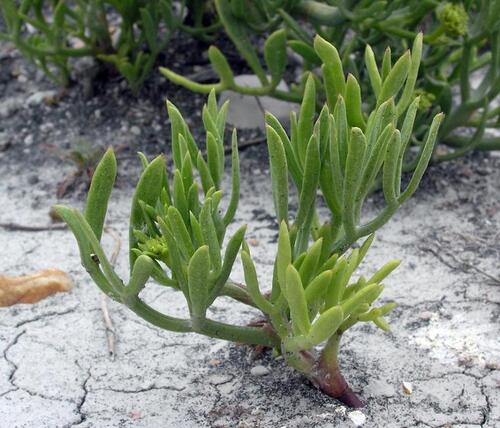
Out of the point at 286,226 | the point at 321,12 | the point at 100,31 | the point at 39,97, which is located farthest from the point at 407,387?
the point at 39,97

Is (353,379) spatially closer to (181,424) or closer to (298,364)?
(298,364)

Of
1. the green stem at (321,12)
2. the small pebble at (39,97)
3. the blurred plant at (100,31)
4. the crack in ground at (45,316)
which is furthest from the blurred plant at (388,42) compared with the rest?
the small pebble at (39,97)

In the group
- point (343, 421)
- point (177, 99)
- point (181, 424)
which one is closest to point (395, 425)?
point (343, 421)

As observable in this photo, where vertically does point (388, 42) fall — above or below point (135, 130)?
above

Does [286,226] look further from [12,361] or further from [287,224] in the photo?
[12,361]

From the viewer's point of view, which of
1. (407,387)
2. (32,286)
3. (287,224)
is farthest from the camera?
(32,286)

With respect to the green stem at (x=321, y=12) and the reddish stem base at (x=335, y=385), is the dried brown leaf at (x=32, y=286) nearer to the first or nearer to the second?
the reddish stem base at (x=335, y=385)
